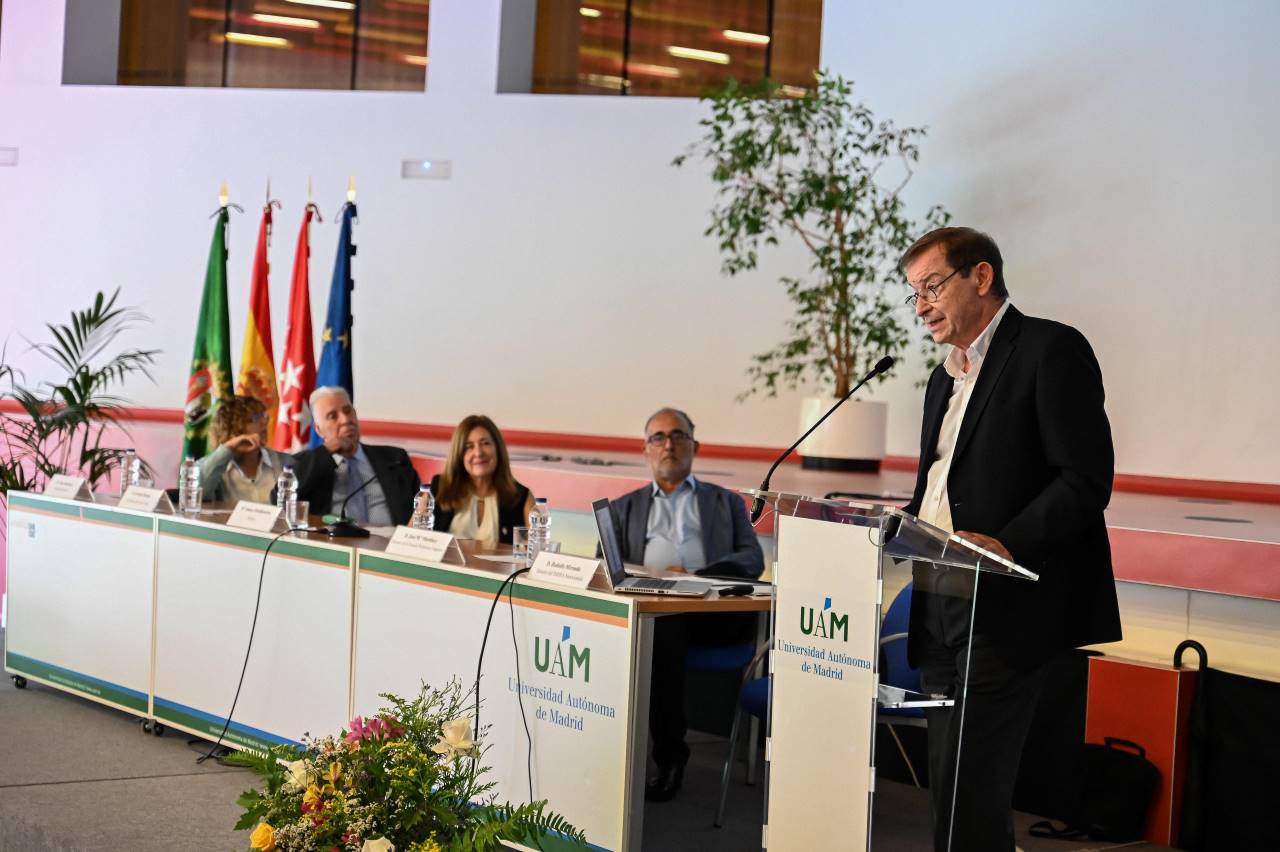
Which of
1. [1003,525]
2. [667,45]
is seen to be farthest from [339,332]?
[1003,525]

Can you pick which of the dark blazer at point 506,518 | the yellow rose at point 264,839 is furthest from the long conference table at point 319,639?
the yellow rose at point 264,839

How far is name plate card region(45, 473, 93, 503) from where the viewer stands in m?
4.97

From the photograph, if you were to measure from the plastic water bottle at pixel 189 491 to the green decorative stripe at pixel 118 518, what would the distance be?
0.41 feet

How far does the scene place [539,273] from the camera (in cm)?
855

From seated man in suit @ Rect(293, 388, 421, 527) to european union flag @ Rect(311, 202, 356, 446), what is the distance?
1.57 metres

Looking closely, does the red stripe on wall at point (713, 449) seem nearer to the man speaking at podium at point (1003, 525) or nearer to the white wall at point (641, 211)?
the white wall at point (641, 211)

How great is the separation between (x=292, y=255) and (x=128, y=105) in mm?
1558

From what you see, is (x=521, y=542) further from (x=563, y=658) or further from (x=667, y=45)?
(x=667, y=45)

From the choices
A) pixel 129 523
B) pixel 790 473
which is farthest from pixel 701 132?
pixel 129 523

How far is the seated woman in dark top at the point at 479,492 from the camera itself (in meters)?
4.71

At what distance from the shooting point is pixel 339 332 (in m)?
6.86

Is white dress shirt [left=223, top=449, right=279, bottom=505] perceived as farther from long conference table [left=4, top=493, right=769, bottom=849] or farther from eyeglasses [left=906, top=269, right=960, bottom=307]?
eyeglasses [left=906, top=269, right=960, bottom=307]

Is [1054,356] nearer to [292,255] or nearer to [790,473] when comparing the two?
[790,473]

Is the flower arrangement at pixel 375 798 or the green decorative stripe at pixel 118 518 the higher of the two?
the green decorative stripe at pixel 118 518
